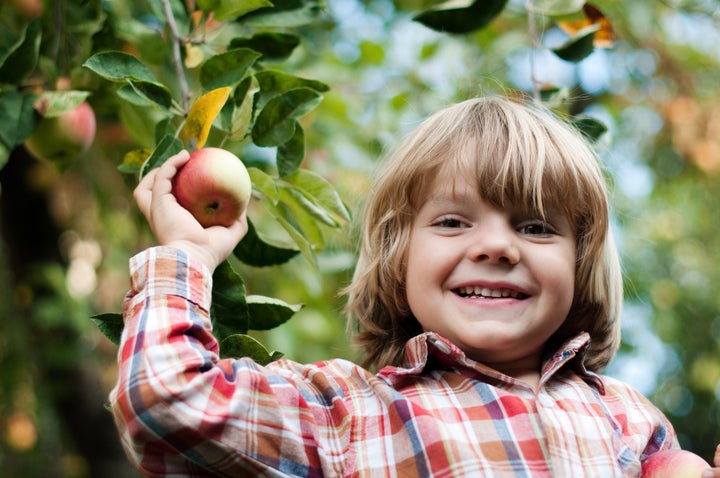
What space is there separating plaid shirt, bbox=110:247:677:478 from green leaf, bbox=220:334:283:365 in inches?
1.2

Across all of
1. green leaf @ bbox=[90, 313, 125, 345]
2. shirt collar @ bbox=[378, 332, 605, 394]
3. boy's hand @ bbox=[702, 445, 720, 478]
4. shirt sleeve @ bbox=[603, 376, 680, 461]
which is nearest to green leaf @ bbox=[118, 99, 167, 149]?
green leaf @ bbox=[90, 313, 125, 345]

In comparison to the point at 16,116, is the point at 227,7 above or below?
above

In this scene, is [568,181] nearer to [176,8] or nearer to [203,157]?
[203,157]

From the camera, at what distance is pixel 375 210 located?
1232 millimetres

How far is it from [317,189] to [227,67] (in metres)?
0.22

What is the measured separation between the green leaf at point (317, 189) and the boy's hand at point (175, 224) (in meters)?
0.19

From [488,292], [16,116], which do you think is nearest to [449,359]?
[488,292]

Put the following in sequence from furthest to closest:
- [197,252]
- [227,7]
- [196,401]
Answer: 1. [227,7]
2. [197,252]
3. [196,401]

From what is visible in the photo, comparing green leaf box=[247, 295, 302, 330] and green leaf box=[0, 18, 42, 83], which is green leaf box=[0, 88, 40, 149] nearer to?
green leaf box=[0, 18, 42, 83]

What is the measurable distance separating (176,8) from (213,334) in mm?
545

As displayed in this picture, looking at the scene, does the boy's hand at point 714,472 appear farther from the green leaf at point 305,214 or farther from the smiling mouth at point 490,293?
the green leaf at point 305,214

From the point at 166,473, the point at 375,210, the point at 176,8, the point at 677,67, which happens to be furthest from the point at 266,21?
the point at 677,67

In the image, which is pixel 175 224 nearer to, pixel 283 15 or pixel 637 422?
pixel 283 15

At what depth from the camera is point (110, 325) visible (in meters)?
1.00
